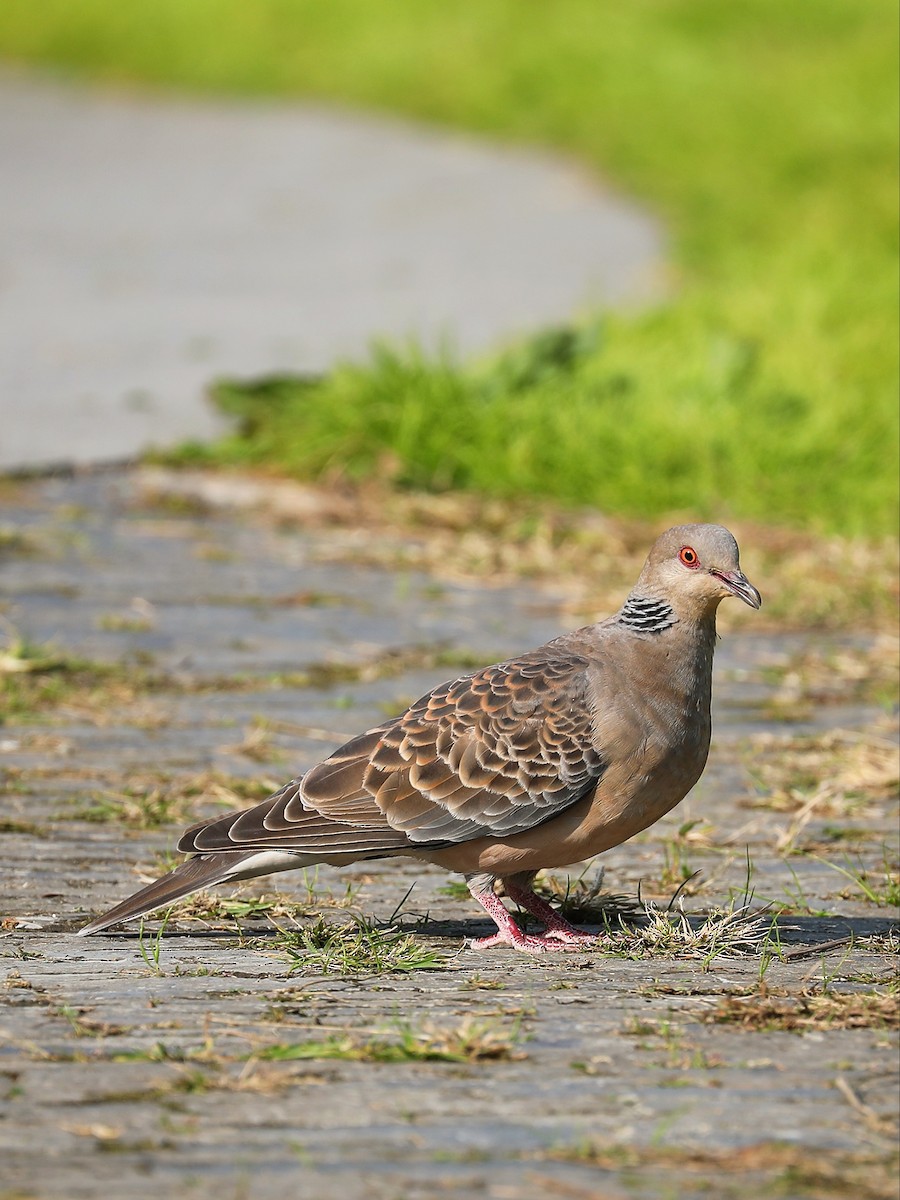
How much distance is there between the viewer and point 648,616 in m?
4.64

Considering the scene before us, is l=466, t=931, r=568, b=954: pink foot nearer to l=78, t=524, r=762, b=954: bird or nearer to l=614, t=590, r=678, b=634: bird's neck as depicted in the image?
l=78, t=524, r=762, b=954: bird

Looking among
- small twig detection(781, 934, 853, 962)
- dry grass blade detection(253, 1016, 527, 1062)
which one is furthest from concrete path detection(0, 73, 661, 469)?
dry grass blade detection(253, 1016, 527, 1062)

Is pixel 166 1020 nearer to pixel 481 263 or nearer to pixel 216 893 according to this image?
pixel 216 893

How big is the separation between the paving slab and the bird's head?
75cm

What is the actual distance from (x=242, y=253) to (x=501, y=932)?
1217cm

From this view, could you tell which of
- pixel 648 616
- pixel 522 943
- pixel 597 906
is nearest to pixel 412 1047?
pixel 522 943

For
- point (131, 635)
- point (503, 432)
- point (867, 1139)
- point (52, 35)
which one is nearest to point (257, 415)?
point (503, 432)

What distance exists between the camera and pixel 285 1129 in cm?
292

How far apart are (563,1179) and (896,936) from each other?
180 cm

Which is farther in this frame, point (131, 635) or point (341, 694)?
point (131, 635)

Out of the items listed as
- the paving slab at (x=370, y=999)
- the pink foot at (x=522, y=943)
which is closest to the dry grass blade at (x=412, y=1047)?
the paving slab at (x=370, y=999)

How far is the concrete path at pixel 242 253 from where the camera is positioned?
36.8 feet

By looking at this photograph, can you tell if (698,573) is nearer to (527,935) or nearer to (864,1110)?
(527,935)

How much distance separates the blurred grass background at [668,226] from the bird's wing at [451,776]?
4.99 metres
